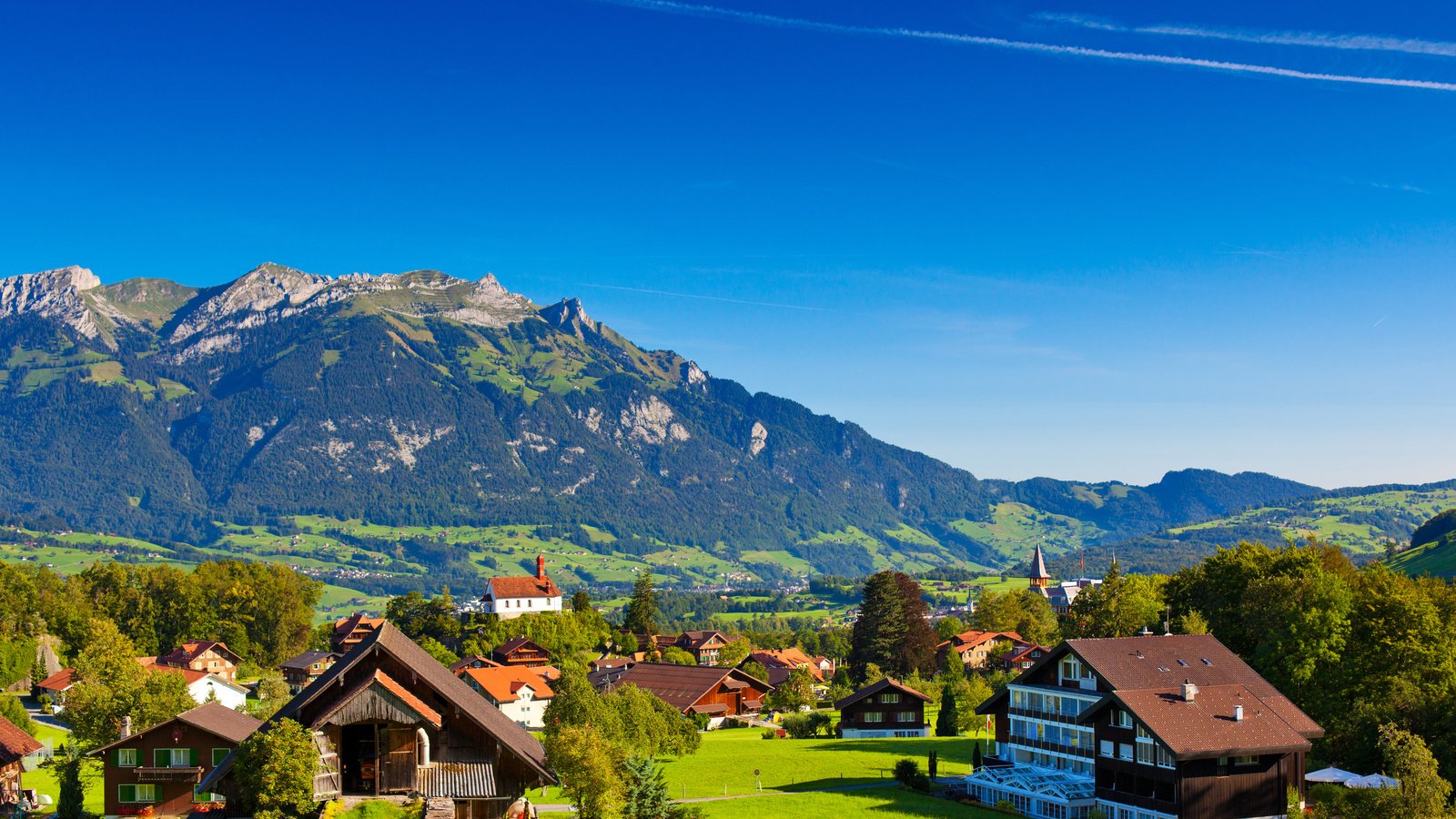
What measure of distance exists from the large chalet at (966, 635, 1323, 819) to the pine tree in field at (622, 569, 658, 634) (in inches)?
3666

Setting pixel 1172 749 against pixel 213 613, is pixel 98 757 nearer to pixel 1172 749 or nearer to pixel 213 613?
pixel 1172 749

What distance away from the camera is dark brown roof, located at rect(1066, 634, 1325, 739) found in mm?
56688

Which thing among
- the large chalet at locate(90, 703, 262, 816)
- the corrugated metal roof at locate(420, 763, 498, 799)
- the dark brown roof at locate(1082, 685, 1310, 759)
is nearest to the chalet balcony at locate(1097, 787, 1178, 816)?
the dark brown roof at locate(1082, 685, 1310, 759)

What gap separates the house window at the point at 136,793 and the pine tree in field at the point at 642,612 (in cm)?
10194

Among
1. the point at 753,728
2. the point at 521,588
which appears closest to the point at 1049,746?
the point at 753,728

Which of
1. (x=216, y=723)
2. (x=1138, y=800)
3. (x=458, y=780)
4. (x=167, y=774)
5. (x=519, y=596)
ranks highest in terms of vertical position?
(x=458, y=780)

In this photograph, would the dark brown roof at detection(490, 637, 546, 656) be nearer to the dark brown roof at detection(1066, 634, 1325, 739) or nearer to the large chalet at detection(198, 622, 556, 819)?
the dark brown roof at detection(1066, 634, 1325, 739)

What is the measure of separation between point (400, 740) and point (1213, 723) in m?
38.9

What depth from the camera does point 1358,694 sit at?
63.9 meters

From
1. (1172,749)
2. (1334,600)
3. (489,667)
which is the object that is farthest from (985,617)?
(1172,749)

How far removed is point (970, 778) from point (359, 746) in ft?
133

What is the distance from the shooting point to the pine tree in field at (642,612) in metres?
158

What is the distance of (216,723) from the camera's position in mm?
57656

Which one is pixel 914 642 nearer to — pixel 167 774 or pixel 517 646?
pixel 517 646
